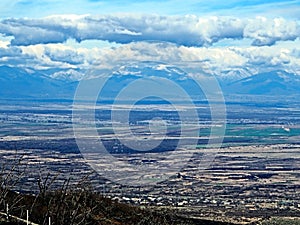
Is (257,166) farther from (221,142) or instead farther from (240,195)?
(221,142)

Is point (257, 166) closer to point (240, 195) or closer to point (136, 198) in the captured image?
point (240, 195)

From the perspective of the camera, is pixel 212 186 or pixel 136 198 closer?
pixel 136 198

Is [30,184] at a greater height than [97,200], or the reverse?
[97,200]

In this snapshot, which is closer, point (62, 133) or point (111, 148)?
point (111, 148)

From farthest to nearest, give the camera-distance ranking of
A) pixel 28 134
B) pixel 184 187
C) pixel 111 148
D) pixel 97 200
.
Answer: pixel 28 134 < pixel 111 148 < pixel 184 187 < pixel 97 200

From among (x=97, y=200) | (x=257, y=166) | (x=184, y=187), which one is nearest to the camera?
(x=97, y=200)

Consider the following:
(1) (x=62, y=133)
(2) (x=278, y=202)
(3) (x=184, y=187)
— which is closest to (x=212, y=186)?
(3) (x=184, y=187)

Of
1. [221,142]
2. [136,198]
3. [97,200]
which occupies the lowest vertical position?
[221,142]

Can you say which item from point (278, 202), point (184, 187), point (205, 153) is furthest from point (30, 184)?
point (205, 153)

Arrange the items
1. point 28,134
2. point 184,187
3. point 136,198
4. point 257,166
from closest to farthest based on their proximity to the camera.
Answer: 1. point 136,198
2. point 184,187
3. point 257,166
4. point 28,134
